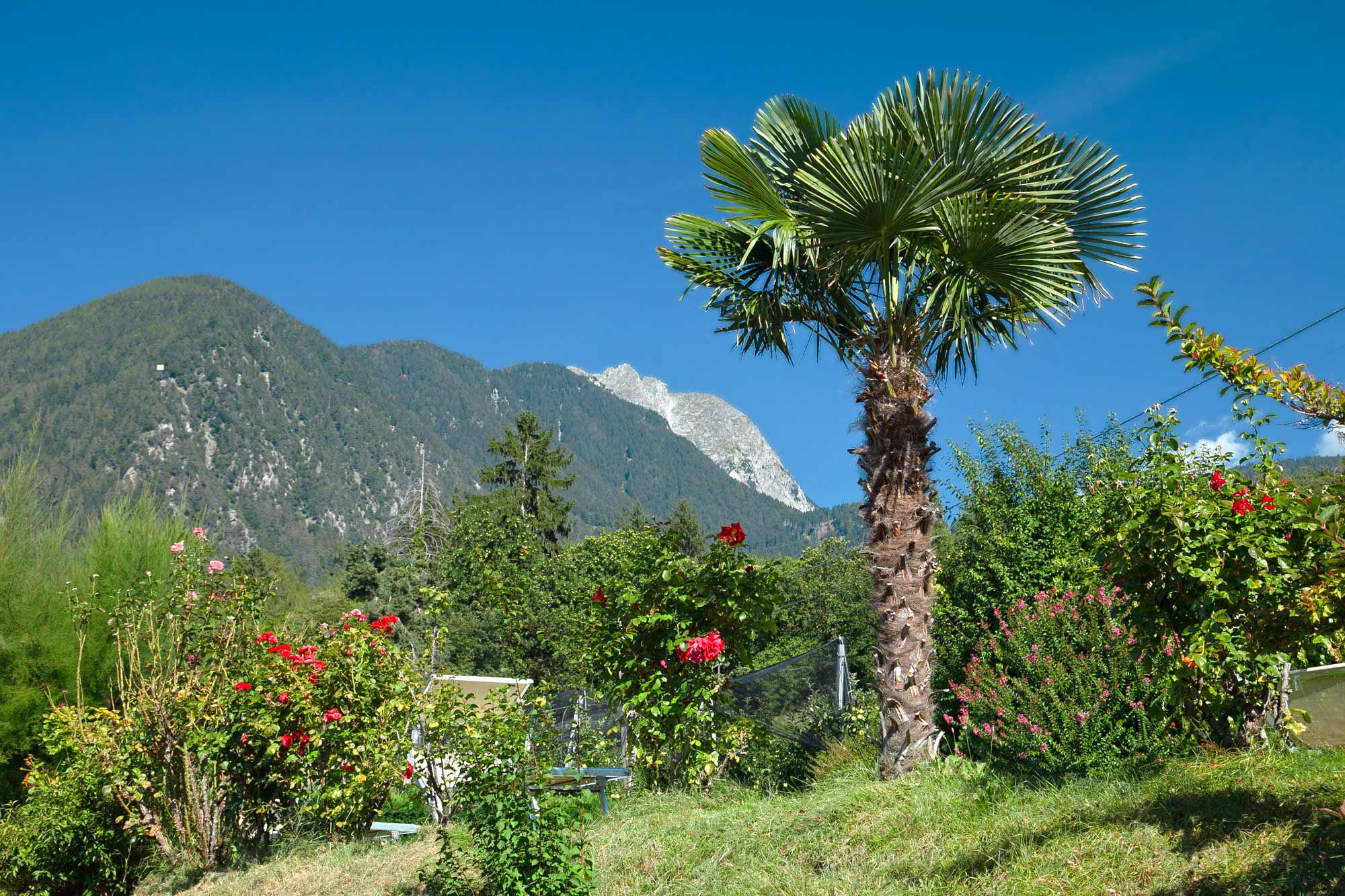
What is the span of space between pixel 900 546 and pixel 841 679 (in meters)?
3.77

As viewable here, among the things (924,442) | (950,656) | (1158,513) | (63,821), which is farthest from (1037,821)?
(63,821)

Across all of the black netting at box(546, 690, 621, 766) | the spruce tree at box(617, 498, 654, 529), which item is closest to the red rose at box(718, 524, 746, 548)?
the black netting at box(546, 690, 621, 766)

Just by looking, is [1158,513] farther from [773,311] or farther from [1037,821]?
[773,311]

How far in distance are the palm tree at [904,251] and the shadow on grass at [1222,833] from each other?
1674 millimetres

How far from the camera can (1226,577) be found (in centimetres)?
395

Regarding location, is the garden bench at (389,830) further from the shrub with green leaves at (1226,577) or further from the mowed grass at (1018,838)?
the shrub with green leaves at (1226,577)

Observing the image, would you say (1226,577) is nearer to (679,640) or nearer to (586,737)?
(679,640)

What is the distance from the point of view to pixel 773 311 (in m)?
7.15

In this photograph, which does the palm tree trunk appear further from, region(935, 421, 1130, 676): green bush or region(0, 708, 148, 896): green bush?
region(0, 708, 148, 896): green bush

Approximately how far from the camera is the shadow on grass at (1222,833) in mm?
3352

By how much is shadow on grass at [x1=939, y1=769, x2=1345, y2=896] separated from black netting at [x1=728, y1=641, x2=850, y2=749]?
3348 millimetres

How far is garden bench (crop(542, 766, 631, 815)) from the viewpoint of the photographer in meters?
5.27

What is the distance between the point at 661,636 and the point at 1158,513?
362 centimetres

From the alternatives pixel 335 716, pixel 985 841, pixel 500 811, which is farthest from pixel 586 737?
pixel 985 841
